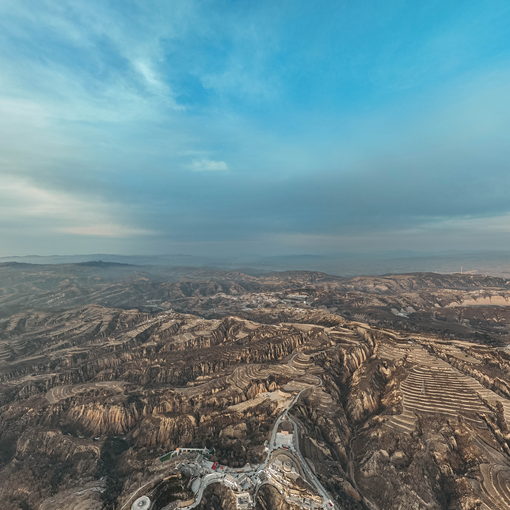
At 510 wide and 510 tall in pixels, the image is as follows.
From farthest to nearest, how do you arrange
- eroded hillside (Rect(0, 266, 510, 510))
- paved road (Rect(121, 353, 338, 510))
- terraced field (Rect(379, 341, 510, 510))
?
eroded hillside (Rect(0, 266, 510, 510)), terraced field (Rect(379, 341, 510, 510)), paved road (Rect(121, 353, 338, 510))

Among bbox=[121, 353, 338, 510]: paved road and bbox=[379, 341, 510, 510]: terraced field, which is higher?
bbox=[379, 341, 510, 510]: terraced field

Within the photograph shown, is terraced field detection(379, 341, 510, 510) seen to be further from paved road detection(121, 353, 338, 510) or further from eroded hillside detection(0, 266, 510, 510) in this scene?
paved road detection(121, 353, 338, 510)

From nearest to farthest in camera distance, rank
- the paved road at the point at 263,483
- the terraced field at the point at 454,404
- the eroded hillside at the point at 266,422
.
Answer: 1. the paved road at the point at 263,483
2. the terraced field at the point at 454,404
3. the eroded hillside at the point at 266,422

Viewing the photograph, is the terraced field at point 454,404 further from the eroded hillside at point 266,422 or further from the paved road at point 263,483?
the paved road at point 263,483

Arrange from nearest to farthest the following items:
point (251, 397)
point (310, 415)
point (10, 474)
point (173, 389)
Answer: point (10, 474), point (310, 415), point (251, 397), point (173, 389)

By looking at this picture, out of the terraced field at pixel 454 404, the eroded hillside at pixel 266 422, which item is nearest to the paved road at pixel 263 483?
the eroded hillside at pixel 266 422

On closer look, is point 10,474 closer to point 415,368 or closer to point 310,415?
point 310,415

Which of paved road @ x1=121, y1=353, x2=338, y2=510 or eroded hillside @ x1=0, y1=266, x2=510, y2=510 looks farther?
eroded hillside @ x1=0, y1=266, x2=510, y2=510

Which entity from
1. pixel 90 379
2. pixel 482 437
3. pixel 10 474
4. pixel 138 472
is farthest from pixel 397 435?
pixel 90 379

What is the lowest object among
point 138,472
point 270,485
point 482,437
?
point 138,472

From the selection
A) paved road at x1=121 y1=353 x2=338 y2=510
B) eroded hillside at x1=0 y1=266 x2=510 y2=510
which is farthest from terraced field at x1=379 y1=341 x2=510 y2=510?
paved road at x1=121 y1=353 x2=338 y2=510

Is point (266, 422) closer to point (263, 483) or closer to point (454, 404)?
point (263, 483)
